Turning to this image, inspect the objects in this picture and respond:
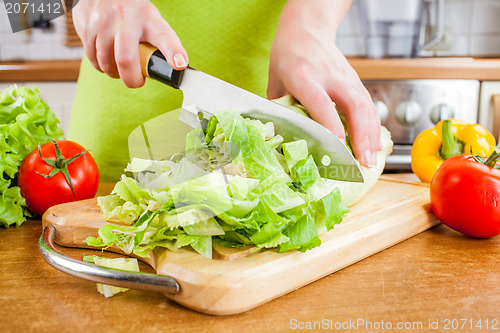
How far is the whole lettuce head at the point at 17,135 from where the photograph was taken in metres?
1.24

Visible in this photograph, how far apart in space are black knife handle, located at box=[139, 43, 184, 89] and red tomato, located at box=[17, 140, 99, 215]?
34 cm

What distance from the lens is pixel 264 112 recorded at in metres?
1.10

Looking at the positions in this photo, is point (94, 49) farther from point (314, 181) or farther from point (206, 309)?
point (206, 309)

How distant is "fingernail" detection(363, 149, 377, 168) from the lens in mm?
1228

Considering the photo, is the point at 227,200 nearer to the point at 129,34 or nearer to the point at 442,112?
the point at 129,34

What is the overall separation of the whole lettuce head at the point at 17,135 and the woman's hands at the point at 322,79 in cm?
66

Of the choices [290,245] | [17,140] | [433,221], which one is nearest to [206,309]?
[290,245]

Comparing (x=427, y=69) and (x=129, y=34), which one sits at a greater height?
(x=129, y=34)

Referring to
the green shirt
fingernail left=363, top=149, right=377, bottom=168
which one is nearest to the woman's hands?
fingernail left=363, top=149, right=377, bottom=168

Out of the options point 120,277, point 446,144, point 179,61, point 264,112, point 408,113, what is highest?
point 179,61

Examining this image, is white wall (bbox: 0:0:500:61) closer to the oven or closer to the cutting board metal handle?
the oven

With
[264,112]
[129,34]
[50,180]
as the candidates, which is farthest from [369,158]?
[50,180]

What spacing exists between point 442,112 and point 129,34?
1855mm

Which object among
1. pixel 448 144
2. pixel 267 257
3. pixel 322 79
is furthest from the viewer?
pixel 448 144
